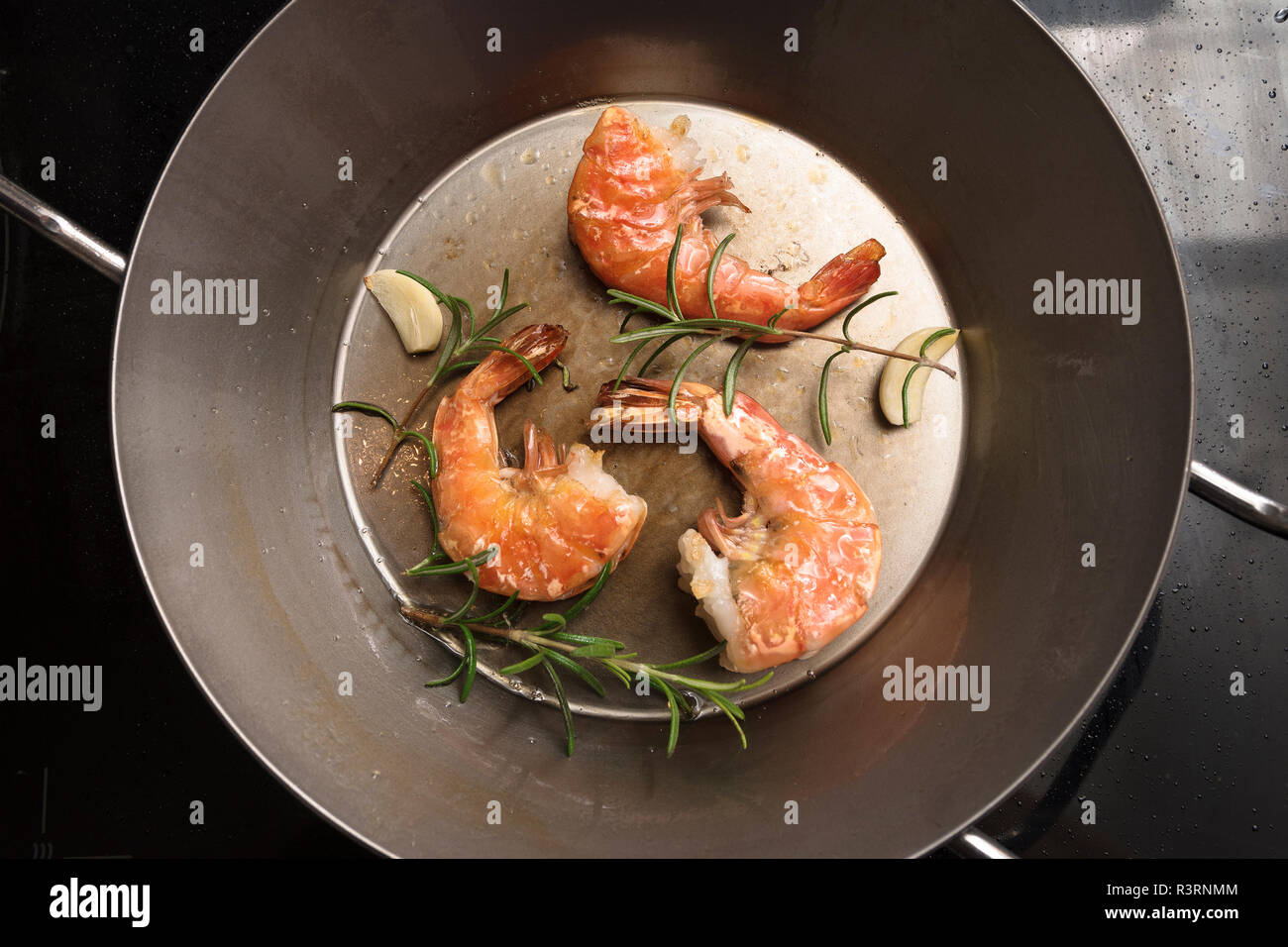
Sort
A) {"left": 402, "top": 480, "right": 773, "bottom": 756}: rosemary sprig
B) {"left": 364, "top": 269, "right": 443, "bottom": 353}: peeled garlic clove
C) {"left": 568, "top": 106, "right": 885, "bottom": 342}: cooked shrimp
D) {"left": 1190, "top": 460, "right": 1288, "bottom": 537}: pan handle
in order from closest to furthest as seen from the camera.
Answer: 1. {"left": 1190, "top": 460, "right": 1288, "bottom": 537}: pan handle
2. {"left": 402, "top": 480, "right": 773, "bottom": 756}: rosemary sprig
3. {"left": 568, "top": 106, "right": 885, "bottom": 342}: cooked shrimp
4. {"left": 364, "top": 269, "right": 443, "bottom": 353}: peeled garlic clove

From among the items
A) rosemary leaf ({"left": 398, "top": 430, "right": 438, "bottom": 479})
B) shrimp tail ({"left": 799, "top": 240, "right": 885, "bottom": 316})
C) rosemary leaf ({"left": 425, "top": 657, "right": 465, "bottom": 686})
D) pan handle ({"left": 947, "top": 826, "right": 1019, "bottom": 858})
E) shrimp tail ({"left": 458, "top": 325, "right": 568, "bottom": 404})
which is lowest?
pan handle ({"left": 947, "top": 826, "right": 1019, "bottom": 858})

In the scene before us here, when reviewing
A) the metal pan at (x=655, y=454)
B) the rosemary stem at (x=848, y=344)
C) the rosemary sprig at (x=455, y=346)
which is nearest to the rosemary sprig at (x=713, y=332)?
the rosemary stem at (x=848, y=344)

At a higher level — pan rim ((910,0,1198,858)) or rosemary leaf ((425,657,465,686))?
pan rim ((910,0,1198,858))

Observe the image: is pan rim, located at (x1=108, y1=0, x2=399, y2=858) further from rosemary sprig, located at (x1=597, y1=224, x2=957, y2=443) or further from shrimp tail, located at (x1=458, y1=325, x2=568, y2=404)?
rosemary sprig, located at (x1=597, y1=224, x2=957, y2=443)

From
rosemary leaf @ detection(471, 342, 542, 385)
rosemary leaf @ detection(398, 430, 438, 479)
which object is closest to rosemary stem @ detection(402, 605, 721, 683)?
rosemary leaf @ detection(398, 430, 438, 479)

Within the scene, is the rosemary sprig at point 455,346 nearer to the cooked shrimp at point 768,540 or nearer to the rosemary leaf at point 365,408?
the rosemary leaf at point 365,408

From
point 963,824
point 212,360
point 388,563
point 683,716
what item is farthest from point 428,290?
point 963,824
